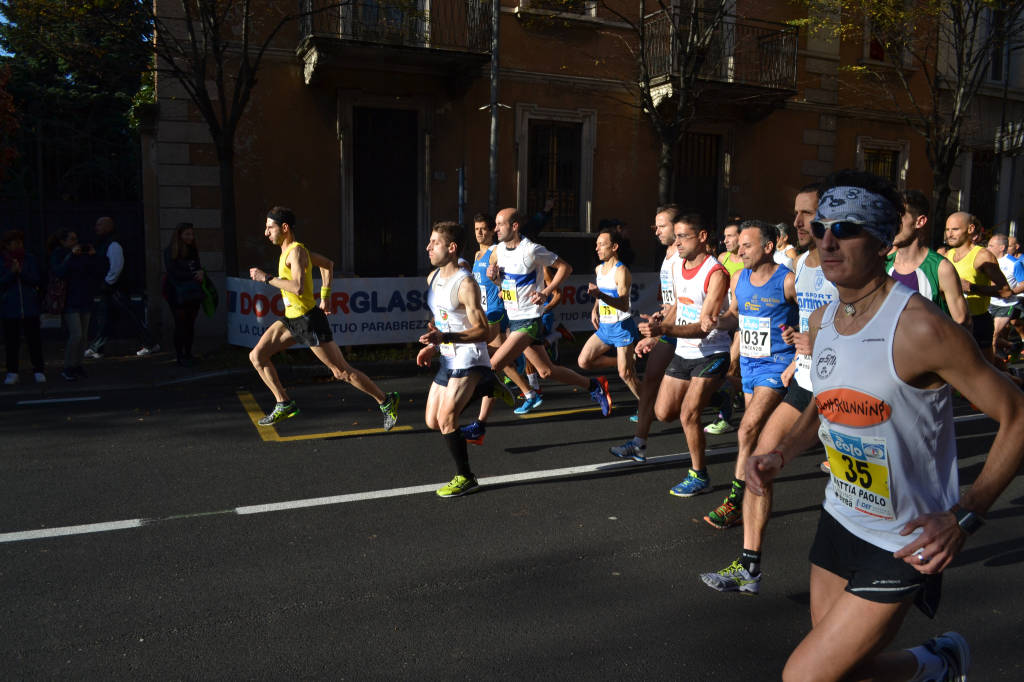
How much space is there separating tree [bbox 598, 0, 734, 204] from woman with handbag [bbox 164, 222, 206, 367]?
825cm

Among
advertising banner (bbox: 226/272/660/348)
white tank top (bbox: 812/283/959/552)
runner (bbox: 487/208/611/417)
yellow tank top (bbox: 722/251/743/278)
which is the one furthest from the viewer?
advertising banner (bbox: 226/272/660/348)

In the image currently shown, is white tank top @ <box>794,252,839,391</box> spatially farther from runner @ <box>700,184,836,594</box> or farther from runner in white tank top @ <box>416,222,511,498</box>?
runner in white tank top @ <box>416,222,511,498</box>

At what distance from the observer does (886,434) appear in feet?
7.62

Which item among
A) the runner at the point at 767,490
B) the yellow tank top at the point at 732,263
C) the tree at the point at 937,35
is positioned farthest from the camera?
the tree at the point at 937,35

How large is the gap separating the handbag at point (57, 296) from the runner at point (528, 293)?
558 cm

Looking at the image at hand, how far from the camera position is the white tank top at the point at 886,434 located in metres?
2.30

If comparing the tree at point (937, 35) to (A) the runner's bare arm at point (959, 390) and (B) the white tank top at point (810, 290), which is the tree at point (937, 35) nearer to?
(B) the white tank top at point (810, 290)

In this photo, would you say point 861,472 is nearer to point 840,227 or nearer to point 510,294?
point 840,227

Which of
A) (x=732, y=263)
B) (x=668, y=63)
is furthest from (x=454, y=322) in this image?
(x=668, y=63)

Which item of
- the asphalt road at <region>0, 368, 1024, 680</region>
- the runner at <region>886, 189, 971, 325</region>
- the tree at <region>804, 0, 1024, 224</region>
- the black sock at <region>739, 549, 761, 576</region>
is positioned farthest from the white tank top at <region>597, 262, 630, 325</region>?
the tree at <region>804, 0, 1024, 224</region>

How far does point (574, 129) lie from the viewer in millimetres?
17203

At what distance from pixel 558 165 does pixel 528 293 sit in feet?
32.7

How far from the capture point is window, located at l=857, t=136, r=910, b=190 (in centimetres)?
2077

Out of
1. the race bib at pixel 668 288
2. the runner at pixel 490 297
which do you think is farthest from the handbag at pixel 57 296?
the race bib at pixel 668 288
